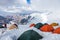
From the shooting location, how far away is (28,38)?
16.4 ft

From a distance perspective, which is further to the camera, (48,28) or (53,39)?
(48,28)

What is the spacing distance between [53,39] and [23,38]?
35.7 inches

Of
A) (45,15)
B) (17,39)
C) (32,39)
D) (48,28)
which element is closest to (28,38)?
(32,39)

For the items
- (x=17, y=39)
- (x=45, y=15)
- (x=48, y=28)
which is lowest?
(x=45, y=15)

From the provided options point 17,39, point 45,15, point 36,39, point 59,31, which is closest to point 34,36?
point 36,39

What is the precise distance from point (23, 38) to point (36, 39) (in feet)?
1.29

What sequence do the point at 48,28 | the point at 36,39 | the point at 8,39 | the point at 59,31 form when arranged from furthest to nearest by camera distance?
the point at 48,28 < the point at 59,31 < the point at 36,39 < the point at 8,39

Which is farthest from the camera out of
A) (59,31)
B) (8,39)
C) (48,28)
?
(48,28)

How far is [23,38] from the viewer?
5125 mm

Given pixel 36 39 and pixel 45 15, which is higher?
pixel 36 39

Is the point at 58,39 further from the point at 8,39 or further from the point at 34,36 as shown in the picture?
the point at 8,39

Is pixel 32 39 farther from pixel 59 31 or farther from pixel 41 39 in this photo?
pixel 59 31

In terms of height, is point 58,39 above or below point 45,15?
above

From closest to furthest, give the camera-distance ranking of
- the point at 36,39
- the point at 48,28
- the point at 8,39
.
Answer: the point at 8,39
the point at 36,39
the point at 48,28
